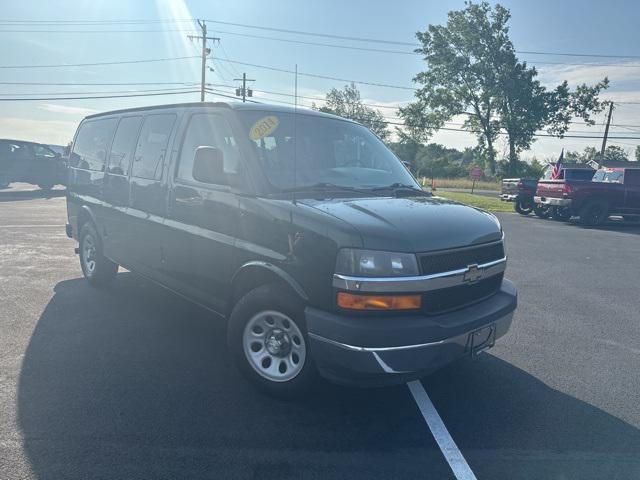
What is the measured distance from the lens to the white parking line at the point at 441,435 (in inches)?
108

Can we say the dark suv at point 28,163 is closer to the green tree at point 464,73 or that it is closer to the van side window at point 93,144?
the van side window at point 93,144

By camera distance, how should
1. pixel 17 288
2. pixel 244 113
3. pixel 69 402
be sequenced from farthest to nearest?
pixel 17 288 → pixel 244 113 → pixel 69 402

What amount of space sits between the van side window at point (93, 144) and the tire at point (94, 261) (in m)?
0.82

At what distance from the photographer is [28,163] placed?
19.2 metres

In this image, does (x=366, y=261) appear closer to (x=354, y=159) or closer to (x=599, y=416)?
(x=354, y=159)

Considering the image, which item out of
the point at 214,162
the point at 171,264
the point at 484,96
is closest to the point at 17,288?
the point at 171,264

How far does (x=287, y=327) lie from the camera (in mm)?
3381

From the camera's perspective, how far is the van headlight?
2.88 metres

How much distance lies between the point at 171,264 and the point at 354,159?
1968 mm

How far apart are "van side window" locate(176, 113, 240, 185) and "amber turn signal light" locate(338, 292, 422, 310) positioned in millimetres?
1413

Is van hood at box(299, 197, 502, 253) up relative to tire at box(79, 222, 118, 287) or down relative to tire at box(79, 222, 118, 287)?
up

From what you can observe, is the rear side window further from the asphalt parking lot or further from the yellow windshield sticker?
the yellow windshield sticker

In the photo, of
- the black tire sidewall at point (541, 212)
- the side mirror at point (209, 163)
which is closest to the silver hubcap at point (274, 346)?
the side mirror at point (209, 163)

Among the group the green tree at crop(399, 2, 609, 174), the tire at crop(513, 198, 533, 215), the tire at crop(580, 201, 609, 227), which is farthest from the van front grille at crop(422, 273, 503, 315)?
the green tree at crop(399, 2, 609, 174)
